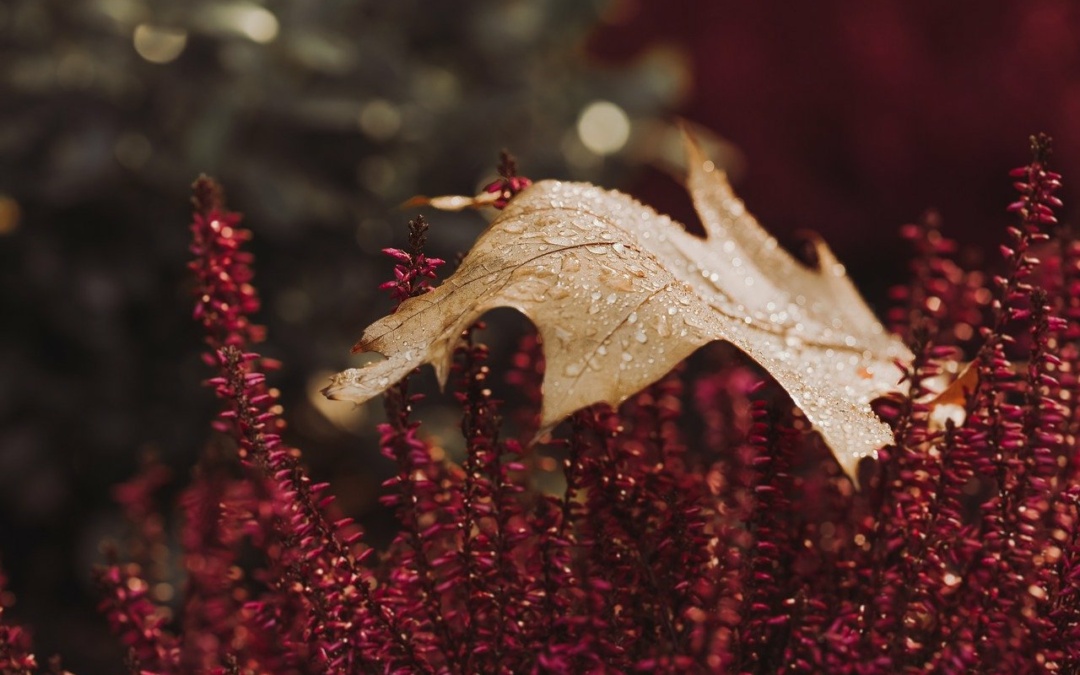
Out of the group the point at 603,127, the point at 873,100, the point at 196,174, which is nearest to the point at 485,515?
the point at 196,174

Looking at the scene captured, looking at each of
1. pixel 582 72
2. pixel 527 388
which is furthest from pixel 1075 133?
pixel 527 388

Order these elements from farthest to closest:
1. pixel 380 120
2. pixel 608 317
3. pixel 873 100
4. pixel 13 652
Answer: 1. pixel 873 100
2. pixel 380 120
3. pixel 13 652
4. pixel 608 317

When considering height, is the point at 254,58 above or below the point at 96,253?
above

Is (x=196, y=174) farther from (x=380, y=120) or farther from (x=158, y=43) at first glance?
(x=380, y=120)

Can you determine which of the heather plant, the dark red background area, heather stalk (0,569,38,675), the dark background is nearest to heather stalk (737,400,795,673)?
the heather plant

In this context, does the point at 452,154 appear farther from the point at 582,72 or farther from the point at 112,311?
the point at 112,311

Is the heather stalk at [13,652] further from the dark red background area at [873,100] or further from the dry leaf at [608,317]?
the dark red background area at [873,100]

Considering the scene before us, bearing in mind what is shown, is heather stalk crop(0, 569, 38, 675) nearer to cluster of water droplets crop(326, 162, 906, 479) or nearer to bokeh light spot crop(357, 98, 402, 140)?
cluster of water droplets crop(326, 162, 906, 479)
